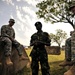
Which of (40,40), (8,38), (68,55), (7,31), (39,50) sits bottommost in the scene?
(68,55)

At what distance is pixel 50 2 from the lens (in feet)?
82.9

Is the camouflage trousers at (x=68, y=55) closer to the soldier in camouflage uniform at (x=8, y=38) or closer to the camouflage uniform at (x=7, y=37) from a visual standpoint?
the soldier in camouflage uniform at (x=8, y=38)

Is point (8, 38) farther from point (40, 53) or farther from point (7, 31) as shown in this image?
point (40, 53)

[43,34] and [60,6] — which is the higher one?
[60,6]

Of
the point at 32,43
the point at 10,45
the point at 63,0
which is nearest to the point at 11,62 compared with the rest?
the point at 10,45

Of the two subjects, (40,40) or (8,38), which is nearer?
(40,40)

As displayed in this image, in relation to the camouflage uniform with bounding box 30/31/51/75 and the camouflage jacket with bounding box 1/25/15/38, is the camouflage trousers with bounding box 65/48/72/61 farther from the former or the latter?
the camouflage jacket with bounding box 1/25/15/38

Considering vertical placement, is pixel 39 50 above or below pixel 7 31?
below

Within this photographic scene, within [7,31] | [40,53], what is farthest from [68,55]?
[7,31]

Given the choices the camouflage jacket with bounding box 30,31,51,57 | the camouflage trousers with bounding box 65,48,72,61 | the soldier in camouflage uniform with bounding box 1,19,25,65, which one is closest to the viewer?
the camouflage trousers with bounding box 65,48,72,61

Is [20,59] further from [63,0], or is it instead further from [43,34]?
[63,0]

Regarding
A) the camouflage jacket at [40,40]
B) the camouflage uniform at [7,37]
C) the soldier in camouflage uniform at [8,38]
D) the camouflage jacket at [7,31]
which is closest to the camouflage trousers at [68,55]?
the camouflage jacket at [40,40]

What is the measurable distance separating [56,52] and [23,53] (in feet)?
12.0

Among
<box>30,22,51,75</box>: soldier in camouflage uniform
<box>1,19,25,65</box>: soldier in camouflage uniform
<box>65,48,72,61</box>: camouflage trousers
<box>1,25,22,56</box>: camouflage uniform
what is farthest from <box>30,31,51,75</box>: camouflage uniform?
<box>1,25,22,56</box>: camouflage uniform
